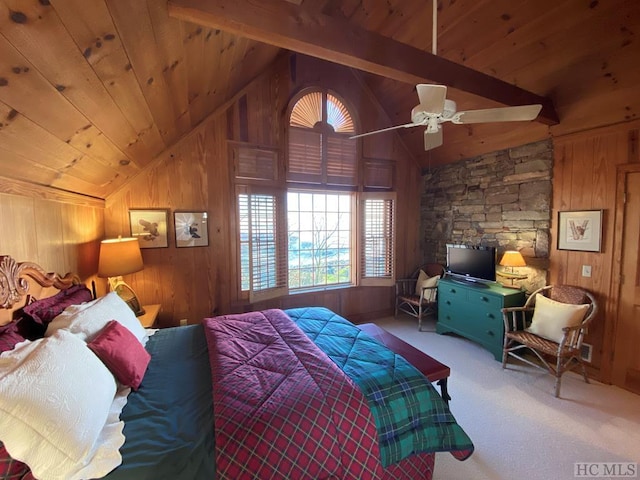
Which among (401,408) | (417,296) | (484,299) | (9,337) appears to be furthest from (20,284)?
(417,296)

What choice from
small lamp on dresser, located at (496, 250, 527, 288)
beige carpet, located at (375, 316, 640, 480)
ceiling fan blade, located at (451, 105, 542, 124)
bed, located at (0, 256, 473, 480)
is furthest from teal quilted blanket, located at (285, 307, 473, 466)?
small lamp on dresser, located at (496, 250, 527, 288)

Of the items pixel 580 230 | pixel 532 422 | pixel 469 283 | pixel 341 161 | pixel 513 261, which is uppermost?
pixel 341 161

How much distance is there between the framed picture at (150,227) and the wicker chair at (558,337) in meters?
3.99

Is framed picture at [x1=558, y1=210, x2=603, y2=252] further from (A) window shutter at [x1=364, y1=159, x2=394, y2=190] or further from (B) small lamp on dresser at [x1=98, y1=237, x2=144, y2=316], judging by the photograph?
(B) small lamp on dresser at [x1=98, y1=237, x2=144, y2=316]

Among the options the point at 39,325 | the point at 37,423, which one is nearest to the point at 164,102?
the point at 39,325

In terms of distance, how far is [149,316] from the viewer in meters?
2.81

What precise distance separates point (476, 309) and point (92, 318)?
3772 mm

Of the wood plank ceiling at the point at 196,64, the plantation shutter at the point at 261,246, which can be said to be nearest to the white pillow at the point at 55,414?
the wood plank ceiling at the point at 196,64

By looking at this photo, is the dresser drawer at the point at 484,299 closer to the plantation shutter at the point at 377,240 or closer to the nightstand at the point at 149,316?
the plantation shutter at the point at 377,240

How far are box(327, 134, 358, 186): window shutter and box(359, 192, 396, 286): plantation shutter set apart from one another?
43cm

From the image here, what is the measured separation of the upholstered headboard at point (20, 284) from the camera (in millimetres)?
1445

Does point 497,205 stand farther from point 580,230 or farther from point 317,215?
point 317,215

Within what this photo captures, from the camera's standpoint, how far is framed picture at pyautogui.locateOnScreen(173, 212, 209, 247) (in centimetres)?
336

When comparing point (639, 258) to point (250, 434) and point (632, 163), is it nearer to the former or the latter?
point (632, 163)
